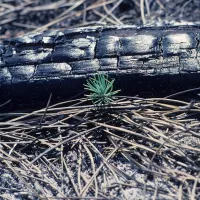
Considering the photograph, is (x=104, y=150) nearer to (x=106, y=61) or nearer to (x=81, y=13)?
(x=106, y=61)

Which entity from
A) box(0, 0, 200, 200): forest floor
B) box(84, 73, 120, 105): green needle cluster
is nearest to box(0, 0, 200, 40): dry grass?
box(0, 0, 200, 200): forest floor

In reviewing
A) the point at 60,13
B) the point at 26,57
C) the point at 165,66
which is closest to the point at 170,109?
the point at 165,66

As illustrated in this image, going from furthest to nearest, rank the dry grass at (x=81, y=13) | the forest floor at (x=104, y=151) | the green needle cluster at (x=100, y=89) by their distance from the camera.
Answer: the dry grass at (x=81, y=13) < the green needle cluster at (x=100, y=89) < the forest floor at (x=104, y=151)

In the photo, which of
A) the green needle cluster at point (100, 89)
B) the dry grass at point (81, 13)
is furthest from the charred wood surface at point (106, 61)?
the dry grass at point (81, 13)

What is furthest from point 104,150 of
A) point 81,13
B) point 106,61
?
point 81,13

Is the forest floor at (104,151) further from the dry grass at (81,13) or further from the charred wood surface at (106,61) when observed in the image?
the dry grass at (81,13)

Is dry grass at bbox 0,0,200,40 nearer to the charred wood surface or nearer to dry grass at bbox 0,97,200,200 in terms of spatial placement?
the charred wood surface

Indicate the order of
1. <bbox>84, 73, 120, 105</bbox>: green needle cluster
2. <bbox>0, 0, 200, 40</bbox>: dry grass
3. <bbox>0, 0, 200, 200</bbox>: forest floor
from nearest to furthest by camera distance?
<bbox>0, 0, 200, 200</bbox>: forest floor, <bbox>84, 73, 120, 105</bbox>: green needle cluster, <bbox>0, 0, 200, 40</bbox>: dry grass
